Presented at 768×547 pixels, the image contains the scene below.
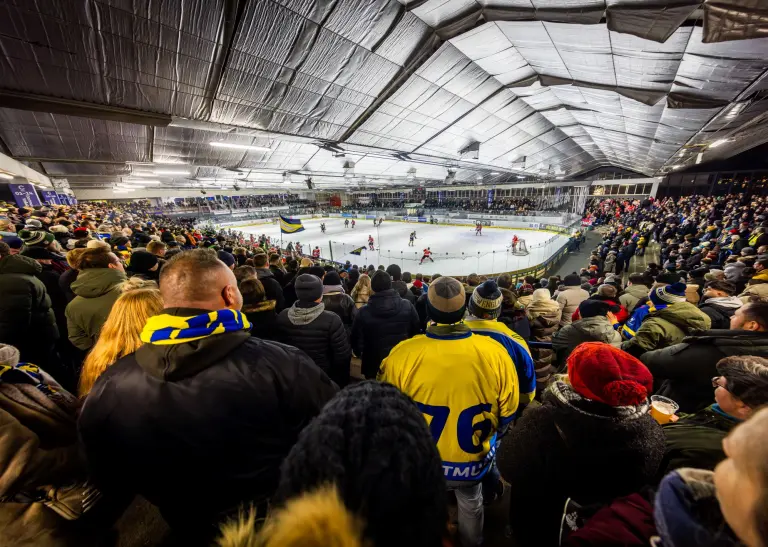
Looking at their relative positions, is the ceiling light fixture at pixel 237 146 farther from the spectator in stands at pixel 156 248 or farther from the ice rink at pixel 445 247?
the ice rink at pixel 445 247

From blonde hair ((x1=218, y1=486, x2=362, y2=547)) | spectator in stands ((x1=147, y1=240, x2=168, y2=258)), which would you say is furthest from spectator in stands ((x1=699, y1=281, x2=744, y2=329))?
spectator in stands ((x1=147, y1=240, x2=168, y2=258))

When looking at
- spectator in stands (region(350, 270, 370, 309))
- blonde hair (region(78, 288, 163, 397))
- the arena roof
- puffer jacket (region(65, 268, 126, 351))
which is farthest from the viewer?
spectator in stands (region(350, 270, 370, 309))

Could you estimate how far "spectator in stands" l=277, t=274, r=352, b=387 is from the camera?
8.73 feet

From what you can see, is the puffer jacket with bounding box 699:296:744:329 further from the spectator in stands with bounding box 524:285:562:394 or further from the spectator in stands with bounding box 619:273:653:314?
the spectator in stands with bounding box 524:285:562:394

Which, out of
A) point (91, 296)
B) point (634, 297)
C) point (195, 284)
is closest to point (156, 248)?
point (91, 296)

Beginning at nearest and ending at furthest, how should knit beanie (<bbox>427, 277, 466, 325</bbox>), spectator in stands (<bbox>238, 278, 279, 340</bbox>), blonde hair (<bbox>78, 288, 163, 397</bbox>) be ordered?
1. blonde hair (<bbox>78, 288, 163, 397</bbox>)
2. knit beanie (<bbox>427, 277, 466, 325</bbox>)
3. spectator in stands (<bbox>238, 278, 279, 340</bbox>)

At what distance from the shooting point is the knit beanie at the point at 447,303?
5.75ft

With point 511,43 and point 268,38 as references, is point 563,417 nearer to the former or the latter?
point 268,38

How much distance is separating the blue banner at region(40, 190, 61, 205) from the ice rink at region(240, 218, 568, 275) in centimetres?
1318

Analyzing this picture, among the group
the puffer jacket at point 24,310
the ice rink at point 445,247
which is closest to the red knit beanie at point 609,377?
the puffer jacket at point 24,310

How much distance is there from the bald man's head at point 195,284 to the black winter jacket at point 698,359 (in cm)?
303

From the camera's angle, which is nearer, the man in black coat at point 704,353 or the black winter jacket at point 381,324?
the man in black coat at point 704,353

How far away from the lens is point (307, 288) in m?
2.70

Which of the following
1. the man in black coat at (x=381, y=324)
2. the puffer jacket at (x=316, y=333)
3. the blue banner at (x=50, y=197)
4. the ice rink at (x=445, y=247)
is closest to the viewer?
the puffer jacket at (x=316, y=333)
